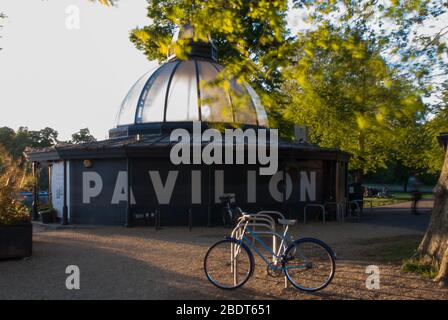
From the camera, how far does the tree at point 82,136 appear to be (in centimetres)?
7009

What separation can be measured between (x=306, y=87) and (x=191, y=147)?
361 inches

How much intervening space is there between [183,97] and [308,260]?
43.0ft

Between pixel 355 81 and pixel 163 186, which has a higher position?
pixel 355 81

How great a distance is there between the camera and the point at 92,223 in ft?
51.0

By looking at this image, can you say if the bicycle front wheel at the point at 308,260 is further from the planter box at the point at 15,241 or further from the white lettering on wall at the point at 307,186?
the white lettering on wall at the point at 307,186

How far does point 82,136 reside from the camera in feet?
235

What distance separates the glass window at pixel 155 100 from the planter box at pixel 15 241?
975cm

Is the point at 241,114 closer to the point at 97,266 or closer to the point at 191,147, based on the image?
the point at 191,147

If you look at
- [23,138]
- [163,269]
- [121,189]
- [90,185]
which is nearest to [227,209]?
[121,189]

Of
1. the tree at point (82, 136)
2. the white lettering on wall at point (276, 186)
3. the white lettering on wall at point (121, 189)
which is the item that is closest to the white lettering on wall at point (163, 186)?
the white lettering on wall at point (121, 189)

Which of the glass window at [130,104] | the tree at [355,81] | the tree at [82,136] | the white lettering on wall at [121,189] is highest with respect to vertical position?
the tree at [82,136]

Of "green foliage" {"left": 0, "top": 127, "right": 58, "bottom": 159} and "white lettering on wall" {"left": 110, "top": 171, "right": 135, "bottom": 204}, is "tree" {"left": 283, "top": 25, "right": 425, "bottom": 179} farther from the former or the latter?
"green foliage" {"left": 0, "top": 127, "right": 58, "bottom": 159}

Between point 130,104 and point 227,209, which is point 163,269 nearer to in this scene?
point 227,209
